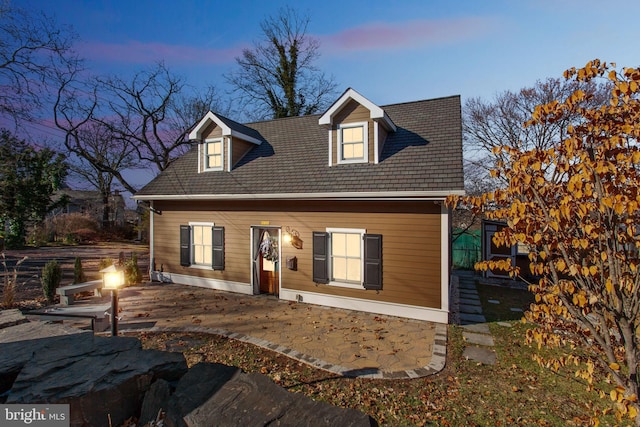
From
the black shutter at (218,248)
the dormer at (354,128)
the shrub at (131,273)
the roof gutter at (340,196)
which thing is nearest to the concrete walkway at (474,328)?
the roof gutter at (340,196)

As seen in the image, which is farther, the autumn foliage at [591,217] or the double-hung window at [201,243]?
the double-hung window at [201,243]

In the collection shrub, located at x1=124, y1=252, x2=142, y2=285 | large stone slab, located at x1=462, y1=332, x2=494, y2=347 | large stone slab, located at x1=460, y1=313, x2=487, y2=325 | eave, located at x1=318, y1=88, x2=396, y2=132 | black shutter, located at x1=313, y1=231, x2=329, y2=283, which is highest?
eave, located at x1=318, y1=88, x2=396, y2=132

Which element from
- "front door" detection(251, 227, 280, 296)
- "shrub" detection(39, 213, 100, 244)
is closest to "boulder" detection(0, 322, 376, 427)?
"front door" detection(251, 227, 280, 296)

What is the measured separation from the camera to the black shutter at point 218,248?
10.8 meters

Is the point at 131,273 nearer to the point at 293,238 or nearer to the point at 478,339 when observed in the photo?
the point at 293,238

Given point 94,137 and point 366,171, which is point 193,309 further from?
point 94,137

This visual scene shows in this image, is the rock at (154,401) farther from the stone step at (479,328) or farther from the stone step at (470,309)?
the stone step at (470,309)

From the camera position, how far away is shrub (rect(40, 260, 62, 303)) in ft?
31.0

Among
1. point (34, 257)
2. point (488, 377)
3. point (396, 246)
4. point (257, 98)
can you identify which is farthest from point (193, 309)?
point (257, 98)

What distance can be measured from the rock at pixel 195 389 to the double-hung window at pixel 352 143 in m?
7.59

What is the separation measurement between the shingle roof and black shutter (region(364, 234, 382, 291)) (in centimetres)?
144

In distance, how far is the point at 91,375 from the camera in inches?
132

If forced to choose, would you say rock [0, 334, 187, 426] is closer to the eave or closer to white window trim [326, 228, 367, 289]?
white window trim [326, 228, 367, 289]

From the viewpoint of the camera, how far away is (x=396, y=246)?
27.2 ft
